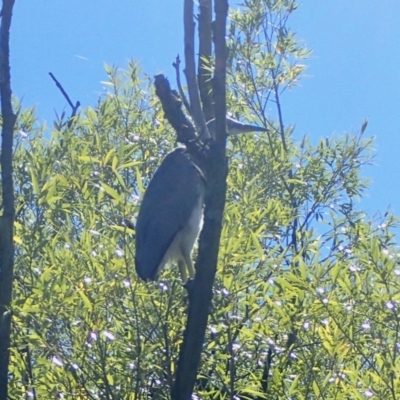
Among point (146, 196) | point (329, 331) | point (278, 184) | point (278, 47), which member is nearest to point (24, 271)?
point (146, 196)

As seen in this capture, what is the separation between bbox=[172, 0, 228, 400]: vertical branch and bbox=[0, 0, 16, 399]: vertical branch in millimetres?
666

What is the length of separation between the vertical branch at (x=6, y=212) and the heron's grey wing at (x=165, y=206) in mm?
718

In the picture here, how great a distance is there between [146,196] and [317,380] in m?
1.20

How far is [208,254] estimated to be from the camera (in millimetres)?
2424

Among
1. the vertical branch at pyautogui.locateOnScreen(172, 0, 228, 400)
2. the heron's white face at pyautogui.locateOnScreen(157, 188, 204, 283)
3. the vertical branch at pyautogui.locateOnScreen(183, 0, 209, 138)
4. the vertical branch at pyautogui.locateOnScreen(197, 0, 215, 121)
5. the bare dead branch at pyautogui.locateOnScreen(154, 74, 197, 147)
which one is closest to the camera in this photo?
the vertical branch at pyautogui.locateOnScreen(172, 0, 228, 400)

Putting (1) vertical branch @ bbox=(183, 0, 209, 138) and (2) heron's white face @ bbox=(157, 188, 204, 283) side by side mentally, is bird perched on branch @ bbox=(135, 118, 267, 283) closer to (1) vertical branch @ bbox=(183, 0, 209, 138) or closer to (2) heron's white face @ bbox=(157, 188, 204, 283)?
(2) heron's white face @ bbox=(157, 188, 204, 283)

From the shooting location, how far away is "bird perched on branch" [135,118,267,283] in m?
3.72

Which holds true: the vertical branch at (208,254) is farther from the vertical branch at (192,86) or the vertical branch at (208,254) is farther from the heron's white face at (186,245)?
the heron's white face at (186,245)

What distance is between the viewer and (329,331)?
314cm

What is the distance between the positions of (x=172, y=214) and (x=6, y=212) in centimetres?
134

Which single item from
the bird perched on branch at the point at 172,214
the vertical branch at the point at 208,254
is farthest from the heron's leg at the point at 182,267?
the vertical branch at the point at 208,254

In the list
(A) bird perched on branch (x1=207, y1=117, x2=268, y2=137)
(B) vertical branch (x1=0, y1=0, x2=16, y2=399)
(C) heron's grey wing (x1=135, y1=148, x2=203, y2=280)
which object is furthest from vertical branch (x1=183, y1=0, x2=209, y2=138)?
(A) bird perched on branch (x1=207, y1=117, x2=268, y2=137)

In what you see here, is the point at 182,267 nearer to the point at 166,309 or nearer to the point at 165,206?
the point at 165,206

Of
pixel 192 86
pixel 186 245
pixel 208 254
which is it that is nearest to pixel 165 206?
pixel 186 245
